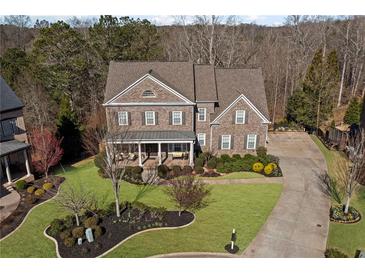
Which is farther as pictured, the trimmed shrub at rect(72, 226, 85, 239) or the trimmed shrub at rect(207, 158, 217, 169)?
the trimmed shrub at rect(207, 158, 217, 169)

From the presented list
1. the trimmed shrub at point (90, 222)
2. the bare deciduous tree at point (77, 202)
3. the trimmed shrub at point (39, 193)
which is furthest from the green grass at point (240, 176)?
the trimmed shrub at point (39, 193)

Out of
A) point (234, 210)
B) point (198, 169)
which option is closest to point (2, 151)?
point (198, 169)

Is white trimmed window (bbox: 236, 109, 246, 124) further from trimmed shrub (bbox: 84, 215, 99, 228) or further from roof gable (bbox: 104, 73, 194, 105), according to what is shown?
trimmed shrub (bbox: 84, 215, 99, 228)

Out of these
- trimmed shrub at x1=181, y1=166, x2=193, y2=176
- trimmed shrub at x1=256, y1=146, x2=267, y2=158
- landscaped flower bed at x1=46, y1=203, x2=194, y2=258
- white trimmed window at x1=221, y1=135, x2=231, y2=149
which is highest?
white trimmed window at x1=221, y1=135, x2=231, y2=149

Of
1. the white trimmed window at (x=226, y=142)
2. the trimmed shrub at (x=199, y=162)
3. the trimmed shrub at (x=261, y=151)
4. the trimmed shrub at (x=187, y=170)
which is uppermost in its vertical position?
the white trimmed window at (x=226, y=142)

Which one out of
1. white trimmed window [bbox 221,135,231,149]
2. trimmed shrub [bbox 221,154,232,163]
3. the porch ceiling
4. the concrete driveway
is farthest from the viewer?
white trimmed window [bbox 221,135,231,149]

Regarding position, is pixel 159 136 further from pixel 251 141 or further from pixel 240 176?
pixel 251 141

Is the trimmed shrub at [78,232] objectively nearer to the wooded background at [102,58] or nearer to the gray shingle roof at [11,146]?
Answer: the gray shingle roof at [11,146]

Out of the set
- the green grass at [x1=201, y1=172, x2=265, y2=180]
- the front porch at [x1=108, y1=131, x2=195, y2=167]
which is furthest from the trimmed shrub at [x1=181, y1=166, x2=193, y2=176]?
the green grass at [x1=201, y1=172, x2=265, y2=180]
